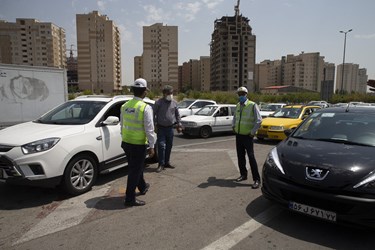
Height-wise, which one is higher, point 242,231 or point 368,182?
point 368,182

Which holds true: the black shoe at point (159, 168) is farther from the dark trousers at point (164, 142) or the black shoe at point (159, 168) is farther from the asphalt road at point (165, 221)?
the asphalt road at point (165, 221)

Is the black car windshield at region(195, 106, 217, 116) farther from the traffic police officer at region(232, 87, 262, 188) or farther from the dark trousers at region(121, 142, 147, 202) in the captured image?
the dark trousers at region(121, 142, 147, 202)

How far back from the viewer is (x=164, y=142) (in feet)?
21.9

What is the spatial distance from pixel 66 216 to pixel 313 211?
328cm

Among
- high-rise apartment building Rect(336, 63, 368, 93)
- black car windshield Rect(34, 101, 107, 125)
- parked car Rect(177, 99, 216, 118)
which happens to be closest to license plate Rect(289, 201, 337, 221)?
black car windshield Rect(34, 101, 107, 125)

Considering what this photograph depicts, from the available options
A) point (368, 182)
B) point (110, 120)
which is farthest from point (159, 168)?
point (368, 182)

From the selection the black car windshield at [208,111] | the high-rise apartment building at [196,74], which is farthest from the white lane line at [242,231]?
the high-rise apartment building at [196,74]

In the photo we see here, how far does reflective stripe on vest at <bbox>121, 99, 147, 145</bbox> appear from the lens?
13.4 feet

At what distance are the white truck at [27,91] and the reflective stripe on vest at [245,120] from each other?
8884 millimetres

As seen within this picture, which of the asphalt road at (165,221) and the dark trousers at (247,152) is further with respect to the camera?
the dark trousers at (247,152)

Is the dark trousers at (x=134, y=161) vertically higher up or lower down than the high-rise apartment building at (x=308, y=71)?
lower down

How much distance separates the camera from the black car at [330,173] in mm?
3066

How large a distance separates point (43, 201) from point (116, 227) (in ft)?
5.58

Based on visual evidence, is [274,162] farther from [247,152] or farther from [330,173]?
[247,152]
